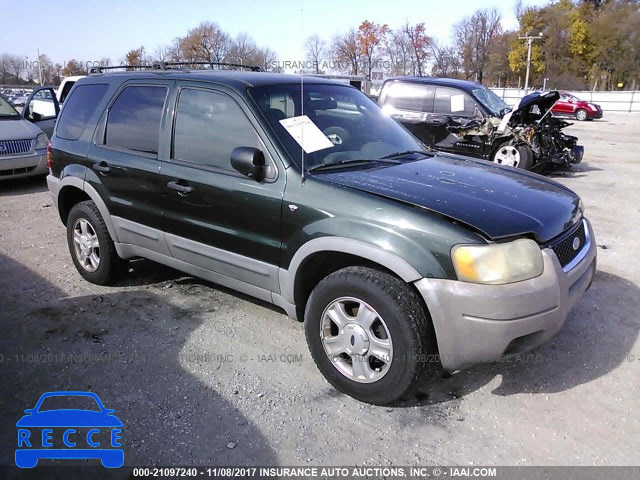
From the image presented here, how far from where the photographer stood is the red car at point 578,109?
92.4 ft

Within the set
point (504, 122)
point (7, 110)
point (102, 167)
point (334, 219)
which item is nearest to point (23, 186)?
point (7, 110)

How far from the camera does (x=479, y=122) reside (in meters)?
10.3

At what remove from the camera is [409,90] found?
11.0 metres

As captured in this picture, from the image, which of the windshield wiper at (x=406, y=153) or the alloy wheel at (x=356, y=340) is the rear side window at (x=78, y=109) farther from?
the alloy wheel at (x=356, y=340)

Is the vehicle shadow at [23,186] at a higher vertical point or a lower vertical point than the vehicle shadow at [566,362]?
higher

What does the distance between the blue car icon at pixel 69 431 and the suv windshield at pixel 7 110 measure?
27.0 feet

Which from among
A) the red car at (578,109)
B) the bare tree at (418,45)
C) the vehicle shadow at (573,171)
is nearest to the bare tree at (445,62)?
the bare tree at (418,45)

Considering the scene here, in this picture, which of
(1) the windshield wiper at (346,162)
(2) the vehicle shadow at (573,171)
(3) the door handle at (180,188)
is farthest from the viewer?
(2) the vehicle shadow at (573,171)

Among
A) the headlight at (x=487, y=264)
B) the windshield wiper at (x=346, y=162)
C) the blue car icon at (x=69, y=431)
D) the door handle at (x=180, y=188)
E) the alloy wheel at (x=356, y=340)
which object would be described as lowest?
the blue car icon at (x=69, y=431)

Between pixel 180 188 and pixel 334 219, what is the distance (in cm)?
135

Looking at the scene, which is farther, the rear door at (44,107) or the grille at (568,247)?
the rear door at (44,107)

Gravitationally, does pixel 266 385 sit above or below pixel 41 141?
below

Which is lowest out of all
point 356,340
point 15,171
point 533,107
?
point 356,340

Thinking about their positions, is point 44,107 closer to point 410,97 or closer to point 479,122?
point 410,97
